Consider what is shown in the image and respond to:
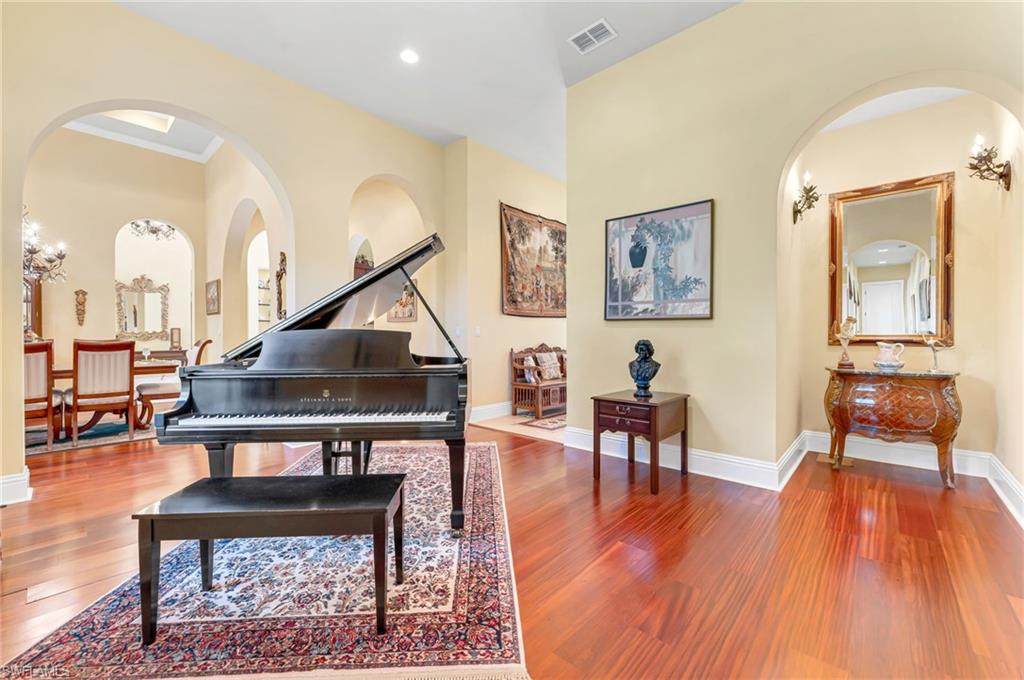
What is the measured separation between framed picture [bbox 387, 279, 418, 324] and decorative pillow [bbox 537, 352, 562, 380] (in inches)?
81.3

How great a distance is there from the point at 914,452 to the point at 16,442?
6560 millimetres

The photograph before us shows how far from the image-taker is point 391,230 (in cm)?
663

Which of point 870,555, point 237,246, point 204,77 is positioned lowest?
point 870,555

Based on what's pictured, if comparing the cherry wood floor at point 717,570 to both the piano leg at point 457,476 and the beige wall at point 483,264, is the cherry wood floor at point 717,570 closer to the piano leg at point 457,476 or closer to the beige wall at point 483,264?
the piano leg at point 457,476

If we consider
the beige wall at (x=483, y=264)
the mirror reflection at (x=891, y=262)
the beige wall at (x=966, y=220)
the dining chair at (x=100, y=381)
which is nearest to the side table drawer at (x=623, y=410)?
the beige wall at (x=966, y=220)

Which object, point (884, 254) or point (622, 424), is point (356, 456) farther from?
point (884, 254)

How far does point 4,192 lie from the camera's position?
8.63 ft

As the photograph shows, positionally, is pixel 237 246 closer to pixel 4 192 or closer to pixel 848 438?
pixel 4 192

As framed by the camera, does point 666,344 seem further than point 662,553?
Yes

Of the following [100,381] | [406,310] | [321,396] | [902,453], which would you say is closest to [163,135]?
[100,381]

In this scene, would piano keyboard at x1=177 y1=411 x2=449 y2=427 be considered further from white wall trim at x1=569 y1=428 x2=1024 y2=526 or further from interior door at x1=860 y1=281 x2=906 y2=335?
interior door at x1=860 y1=281 x2=906 y2=335

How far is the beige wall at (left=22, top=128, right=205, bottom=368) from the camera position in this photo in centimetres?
596

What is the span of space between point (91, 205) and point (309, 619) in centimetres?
798

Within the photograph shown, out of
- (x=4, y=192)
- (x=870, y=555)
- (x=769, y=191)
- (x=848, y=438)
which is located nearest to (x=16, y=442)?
(x=4, y=192)
